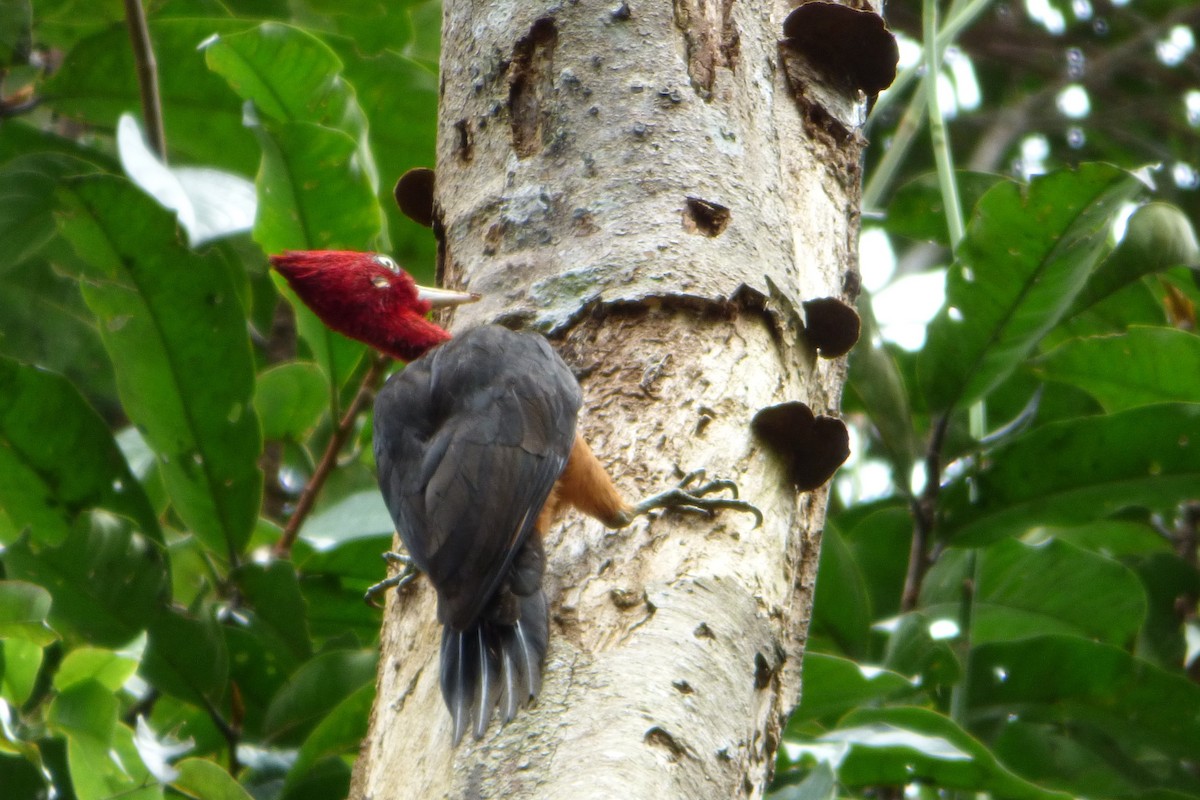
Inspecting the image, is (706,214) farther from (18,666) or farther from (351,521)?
(18,666)

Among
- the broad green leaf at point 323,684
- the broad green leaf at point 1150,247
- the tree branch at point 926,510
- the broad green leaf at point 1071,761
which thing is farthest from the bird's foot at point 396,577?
the broad green leaf at point 1150,247

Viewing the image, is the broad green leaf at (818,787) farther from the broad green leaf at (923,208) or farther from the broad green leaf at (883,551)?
the broad green leaf at (923,208)

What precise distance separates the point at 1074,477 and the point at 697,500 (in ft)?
3.70

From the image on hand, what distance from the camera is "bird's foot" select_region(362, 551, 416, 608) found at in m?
2.68

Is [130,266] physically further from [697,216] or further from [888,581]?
[888,581]

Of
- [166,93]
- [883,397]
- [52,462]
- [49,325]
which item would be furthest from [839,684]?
[49,325]

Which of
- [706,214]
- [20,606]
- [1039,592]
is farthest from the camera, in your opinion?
[1039,592]

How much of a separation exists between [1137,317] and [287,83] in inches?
92.1

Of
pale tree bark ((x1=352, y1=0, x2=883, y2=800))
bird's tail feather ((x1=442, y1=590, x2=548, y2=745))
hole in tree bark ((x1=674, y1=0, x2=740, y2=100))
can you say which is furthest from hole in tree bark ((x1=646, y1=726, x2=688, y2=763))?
hole in tree bark ((x1=674, y1=0, x2=740, y2=100))

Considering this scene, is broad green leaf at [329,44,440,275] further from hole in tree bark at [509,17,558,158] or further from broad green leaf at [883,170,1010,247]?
broad green leaf at [883,170,1010,247]

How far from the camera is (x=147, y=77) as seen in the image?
3107mm

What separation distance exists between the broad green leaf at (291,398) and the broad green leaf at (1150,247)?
6.32 feet

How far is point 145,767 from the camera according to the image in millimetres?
2457

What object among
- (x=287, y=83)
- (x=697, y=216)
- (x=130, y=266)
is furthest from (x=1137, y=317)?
(x=130, y=266)
